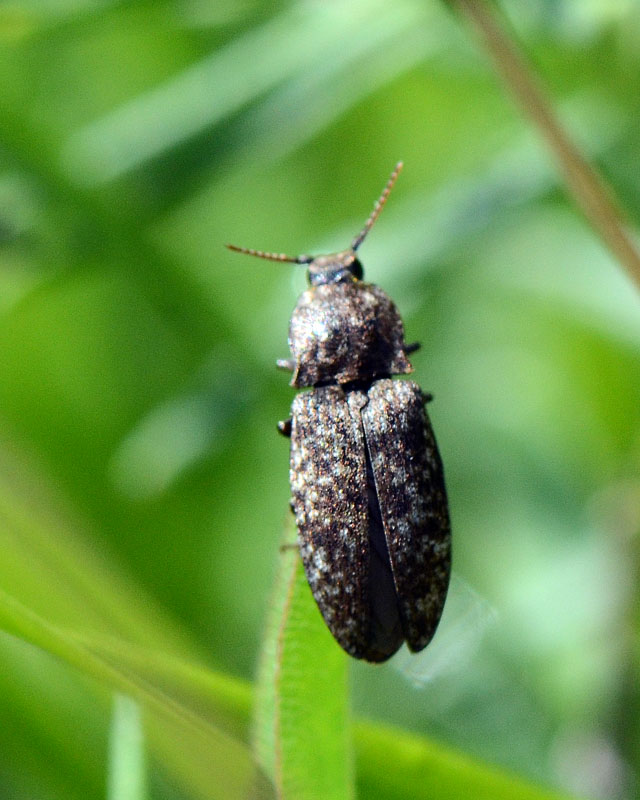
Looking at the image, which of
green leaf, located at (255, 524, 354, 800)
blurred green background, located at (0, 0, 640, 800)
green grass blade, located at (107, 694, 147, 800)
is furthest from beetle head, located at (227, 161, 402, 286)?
green grass blade, located at (107, 694, 147, 800)

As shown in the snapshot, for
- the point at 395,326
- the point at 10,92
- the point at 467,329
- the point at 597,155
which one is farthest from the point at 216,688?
the point at 10,92

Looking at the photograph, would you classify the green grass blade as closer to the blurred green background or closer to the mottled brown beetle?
the blurred green background

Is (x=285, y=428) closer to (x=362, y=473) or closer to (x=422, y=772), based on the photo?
(x=362, y=473)

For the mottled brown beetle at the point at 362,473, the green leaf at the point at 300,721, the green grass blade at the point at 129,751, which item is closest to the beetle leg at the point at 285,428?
the mottled brown beetle at the point at 362,473

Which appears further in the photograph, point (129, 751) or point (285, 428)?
point (285, 428)

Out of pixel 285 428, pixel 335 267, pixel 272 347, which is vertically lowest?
pixel 285 428

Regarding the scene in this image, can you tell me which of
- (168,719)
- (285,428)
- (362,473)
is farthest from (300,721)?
(285,428)

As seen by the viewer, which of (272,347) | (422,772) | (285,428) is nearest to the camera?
(422,772)
